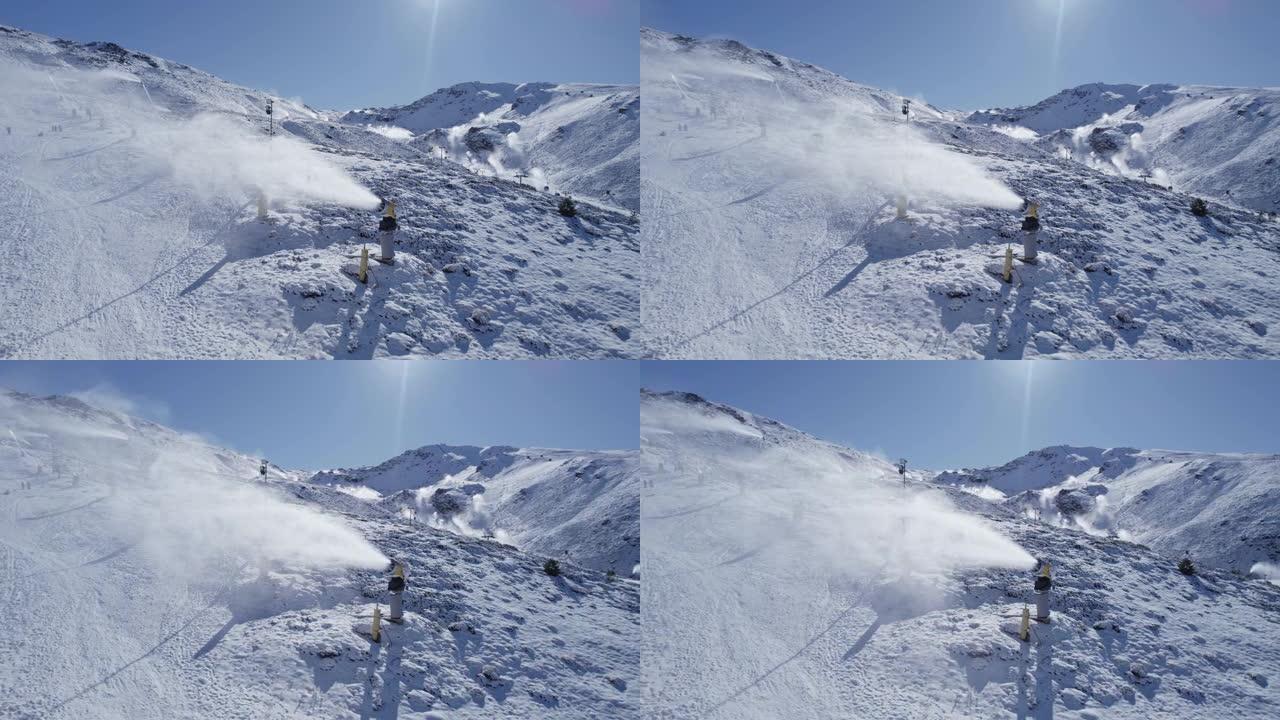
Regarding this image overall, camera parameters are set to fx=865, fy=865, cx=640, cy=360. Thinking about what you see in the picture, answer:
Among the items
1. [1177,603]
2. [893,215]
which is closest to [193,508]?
[893,215]

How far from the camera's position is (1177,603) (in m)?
20.1

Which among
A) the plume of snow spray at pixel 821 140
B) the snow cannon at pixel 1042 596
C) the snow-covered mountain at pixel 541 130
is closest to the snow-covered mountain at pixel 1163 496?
the snow cannon at pixel 1042 596

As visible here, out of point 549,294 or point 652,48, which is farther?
point 652,48

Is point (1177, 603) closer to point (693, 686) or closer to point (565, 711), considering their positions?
point (693, 686)

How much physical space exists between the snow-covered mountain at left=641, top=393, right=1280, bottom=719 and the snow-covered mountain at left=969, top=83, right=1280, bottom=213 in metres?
43.6

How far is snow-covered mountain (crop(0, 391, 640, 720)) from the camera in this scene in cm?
1464

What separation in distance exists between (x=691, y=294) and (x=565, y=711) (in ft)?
33.2

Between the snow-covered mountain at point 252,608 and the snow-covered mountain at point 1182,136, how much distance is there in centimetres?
5403

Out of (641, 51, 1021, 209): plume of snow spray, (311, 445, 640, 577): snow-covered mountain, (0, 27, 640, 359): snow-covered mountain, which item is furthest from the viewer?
(311, 445, 640, 577): snow-covered mountain

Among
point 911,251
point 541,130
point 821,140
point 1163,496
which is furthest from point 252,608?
point 541,130

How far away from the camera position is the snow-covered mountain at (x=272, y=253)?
61.2 ft

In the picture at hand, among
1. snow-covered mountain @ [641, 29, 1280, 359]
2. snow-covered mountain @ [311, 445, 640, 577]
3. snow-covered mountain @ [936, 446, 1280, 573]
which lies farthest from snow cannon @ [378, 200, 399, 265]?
snow-covered mountain @ [936, 446, 1280, 573]

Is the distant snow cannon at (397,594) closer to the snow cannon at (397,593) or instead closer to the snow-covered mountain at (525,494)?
the snow cannon at (397,593)

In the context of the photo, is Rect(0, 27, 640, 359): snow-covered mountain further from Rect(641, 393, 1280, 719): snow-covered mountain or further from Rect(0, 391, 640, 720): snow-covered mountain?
Rect(641, 393, 1280, 719): snow-covered mountain
